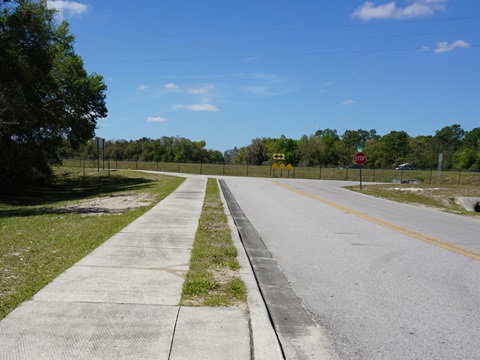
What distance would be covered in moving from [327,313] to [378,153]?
13293 centimetres

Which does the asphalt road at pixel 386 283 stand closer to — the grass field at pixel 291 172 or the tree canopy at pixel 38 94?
the tree canopy at pixel 38 94

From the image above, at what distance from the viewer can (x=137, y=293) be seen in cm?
492

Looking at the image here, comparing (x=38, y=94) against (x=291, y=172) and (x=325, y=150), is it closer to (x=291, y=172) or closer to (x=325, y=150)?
(x=291, y=172)

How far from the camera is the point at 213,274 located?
5.99 m

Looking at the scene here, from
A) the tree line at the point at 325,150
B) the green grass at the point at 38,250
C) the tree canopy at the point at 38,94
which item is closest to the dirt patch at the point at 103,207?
the green grass at the point at 38,250

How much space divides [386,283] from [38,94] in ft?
96.2

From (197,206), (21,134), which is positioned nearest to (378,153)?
(21,134)

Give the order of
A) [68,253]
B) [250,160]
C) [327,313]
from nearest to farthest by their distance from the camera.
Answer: [327,313] → [68,253] → [250,160]

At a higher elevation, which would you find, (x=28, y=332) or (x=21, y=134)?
(x=21, y=134)

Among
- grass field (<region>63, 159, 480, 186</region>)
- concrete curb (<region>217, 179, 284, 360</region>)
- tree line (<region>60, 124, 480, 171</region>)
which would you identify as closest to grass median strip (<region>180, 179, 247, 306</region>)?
concrete curb (<region>217, 179, 284, 360</region>)

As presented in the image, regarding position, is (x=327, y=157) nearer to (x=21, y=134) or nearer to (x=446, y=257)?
(x=21, y=134)

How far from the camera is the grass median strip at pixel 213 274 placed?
4.88 meters

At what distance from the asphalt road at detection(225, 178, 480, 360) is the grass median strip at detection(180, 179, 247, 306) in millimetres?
826

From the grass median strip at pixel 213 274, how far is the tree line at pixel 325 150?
11065 cm
